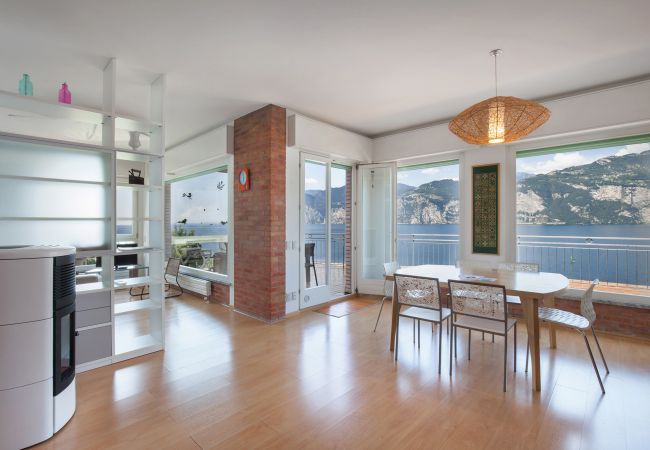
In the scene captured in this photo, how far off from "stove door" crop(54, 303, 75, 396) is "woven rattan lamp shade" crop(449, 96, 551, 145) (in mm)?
3415

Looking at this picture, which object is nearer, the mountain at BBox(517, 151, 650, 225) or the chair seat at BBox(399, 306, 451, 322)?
the chair seat at BBox(399, 306, 451, 322)

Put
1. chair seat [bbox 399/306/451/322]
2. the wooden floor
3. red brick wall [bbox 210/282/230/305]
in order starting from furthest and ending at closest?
red brick wall [bbox 210/282/230/305]
chair seat [bbox 399/306/451/322]
the wooden floor

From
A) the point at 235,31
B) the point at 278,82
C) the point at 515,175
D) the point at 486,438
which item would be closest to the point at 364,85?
the point at 278,82

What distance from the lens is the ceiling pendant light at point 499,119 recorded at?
8.34 feet

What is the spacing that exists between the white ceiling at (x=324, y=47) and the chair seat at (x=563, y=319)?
236 cm

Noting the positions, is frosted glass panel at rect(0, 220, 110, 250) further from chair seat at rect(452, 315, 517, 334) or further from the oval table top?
chair seat at rect(452, 315, 517, 334)

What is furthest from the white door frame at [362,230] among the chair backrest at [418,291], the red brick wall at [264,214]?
the chair backrest at [418,291]

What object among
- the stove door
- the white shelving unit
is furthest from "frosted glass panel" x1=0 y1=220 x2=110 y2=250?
the stove door

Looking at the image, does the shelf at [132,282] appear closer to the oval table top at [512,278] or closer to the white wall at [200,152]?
the white wall at [200,152]

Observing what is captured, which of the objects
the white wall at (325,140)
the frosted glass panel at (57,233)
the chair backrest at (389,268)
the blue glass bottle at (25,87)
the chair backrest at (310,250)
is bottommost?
the chair backrest at (389,268)

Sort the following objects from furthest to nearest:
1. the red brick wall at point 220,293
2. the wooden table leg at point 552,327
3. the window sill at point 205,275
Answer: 1. the window sill at point 205,275
2. the red brick wall at point 220,293
3. the wooden table leg at point 552,327

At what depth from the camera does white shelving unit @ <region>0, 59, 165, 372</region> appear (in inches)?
99.0

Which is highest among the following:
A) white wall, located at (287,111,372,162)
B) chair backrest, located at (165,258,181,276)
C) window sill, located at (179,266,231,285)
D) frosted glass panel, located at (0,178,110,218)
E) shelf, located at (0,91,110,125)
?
white wall, located at (287,111,372,162)

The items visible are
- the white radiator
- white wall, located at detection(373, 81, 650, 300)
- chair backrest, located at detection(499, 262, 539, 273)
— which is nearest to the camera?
white wall, located at detection(373, 81, 650, 300)
